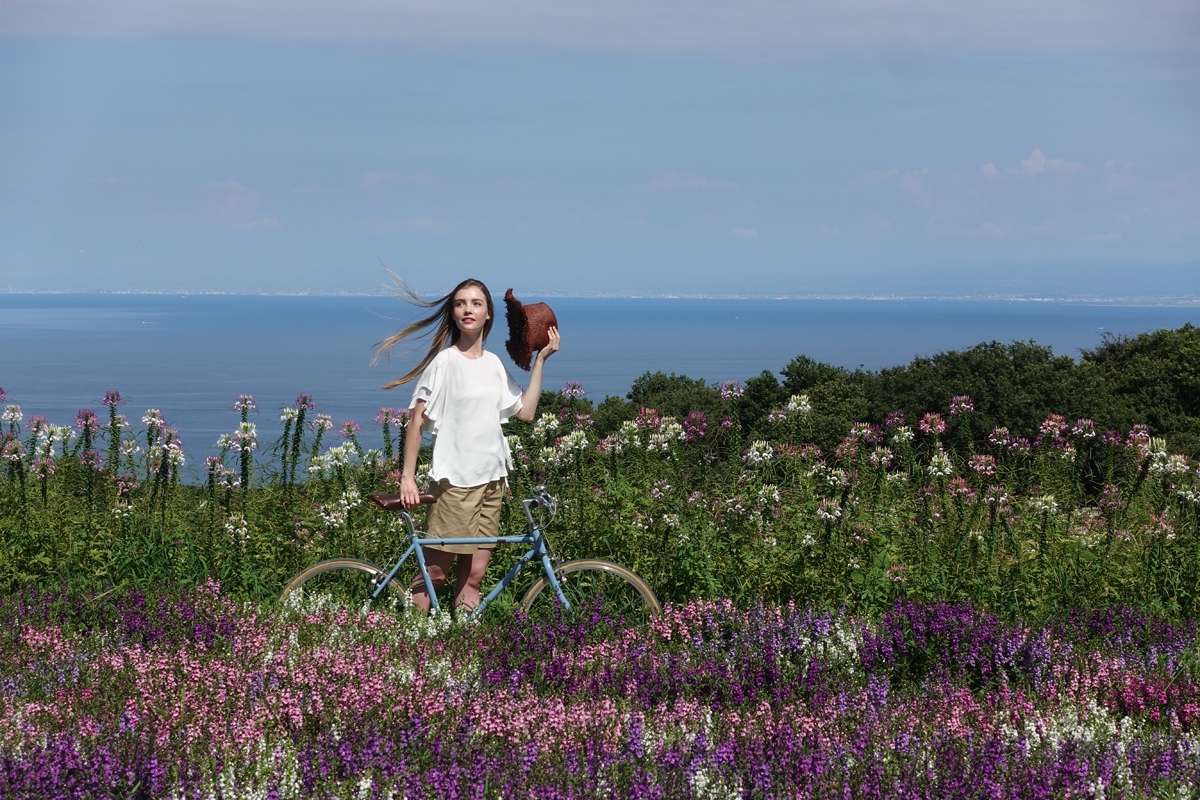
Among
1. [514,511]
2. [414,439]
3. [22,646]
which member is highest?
[414,439]

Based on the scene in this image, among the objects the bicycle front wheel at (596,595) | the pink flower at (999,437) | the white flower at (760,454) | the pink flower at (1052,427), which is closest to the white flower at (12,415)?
the bicycle front wheel at (596,595)

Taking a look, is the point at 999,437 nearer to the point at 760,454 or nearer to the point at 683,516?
the point at 760,454

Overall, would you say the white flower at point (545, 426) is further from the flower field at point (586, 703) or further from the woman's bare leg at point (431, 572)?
the flower field at point (586, 703)

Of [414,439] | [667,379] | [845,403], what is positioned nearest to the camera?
[414,439]

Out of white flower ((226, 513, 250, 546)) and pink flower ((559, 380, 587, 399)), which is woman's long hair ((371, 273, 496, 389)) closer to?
white flower ((226, 513, 250, 546))

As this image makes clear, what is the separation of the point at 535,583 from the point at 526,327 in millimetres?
1415

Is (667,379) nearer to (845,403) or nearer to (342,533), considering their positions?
(845,403)

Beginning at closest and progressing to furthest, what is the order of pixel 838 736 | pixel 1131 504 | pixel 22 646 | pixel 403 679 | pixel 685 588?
1. pixel 838 736
2. pixel 403 679
3. pixel 22 646
4. pixel 685 588
5. pixel 1131 504

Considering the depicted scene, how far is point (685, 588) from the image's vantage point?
20.1 feet

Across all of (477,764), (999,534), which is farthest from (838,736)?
(999,534)

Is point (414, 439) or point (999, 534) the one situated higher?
point (414, 439)

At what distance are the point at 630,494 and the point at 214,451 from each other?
326 cm

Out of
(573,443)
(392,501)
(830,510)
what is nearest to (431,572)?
(392,501)

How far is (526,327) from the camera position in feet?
→ 19.6
